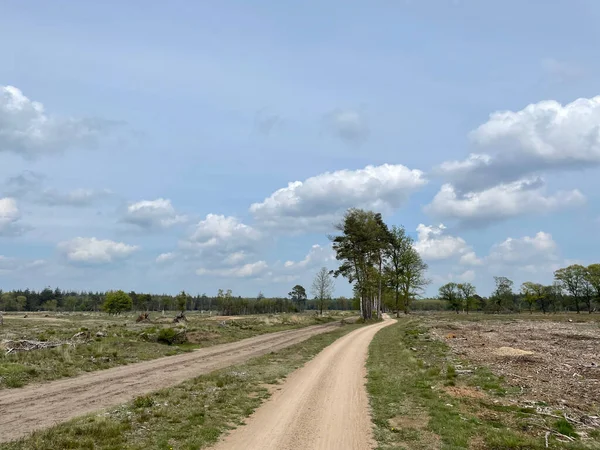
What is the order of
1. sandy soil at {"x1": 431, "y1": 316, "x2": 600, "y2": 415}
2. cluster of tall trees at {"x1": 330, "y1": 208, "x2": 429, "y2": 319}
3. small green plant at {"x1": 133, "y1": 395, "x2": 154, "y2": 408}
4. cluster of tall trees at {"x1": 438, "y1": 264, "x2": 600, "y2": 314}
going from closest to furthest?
sandy soil at {"x1": 431, "y1": 316, "x2": 600, "y2": 415}
small green plant at {"x1": 133, "y1": 395, "x2": 154, "y2": 408}
cluster of tall trees at {"x1": 330, "y1": 208, "x2": 429, "y2": 319}
cluster of tall trees at {"x1": 438, "y1": 264, "x2": 600, "y2": 314}

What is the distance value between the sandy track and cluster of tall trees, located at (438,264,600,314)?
397ft

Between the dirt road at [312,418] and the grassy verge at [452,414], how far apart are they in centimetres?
67

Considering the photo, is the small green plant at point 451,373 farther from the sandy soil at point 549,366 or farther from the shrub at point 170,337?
the shrub at point 170,337

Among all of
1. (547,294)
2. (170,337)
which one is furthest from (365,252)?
(547,294)

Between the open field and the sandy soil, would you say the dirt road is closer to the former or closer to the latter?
the sandy soil

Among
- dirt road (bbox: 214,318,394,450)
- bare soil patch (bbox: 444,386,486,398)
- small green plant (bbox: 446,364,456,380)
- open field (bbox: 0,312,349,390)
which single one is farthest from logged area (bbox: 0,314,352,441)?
small green plant (bbox: 446,364,456,380)

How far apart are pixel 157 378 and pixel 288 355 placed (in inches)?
451

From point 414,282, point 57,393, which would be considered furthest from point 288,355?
point 414,282

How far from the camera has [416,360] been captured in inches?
974

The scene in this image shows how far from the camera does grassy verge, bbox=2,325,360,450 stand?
10.4 meters

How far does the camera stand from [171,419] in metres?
12.8

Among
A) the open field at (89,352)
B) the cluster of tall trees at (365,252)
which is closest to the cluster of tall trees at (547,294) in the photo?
the cluster of tall trees at (365,252)

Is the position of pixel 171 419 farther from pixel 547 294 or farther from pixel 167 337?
pixel 547 294

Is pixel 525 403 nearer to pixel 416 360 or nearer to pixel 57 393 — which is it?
pixel 416 360
